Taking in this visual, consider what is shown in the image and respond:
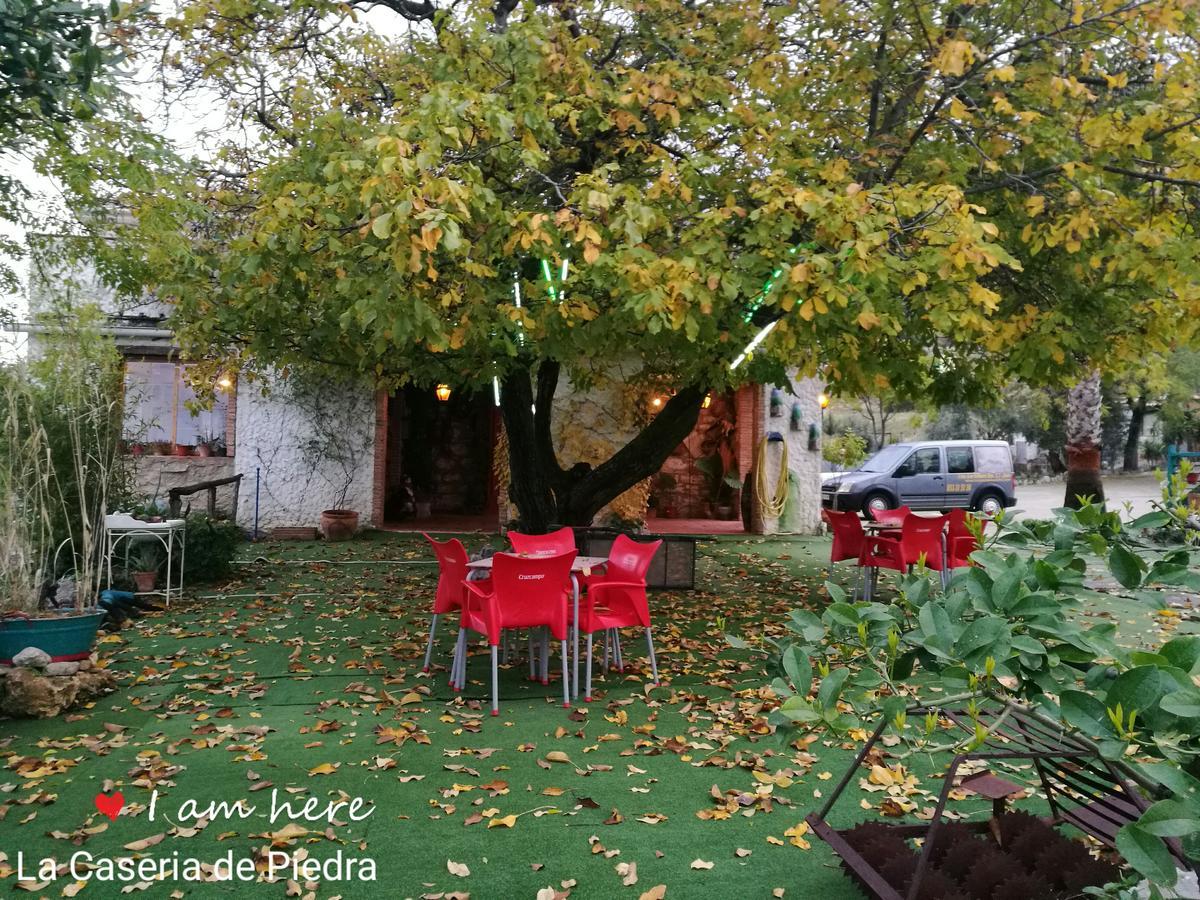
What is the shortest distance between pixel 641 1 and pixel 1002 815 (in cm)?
554

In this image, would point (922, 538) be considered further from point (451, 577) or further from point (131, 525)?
point (131, 525)

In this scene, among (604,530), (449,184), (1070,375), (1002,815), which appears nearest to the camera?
(1002,815)

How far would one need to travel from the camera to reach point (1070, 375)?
6551mm

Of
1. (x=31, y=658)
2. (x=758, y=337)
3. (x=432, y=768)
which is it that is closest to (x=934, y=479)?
(x=758, y=337)

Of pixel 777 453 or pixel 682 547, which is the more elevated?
pixel 777 453

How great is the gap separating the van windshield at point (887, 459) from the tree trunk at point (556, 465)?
1106cm

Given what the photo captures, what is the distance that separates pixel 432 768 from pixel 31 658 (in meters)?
2.66

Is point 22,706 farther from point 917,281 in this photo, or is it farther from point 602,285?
point 917,281

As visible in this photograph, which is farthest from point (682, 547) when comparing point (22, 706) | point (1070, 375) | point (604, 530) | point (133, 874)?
point (133, 874)

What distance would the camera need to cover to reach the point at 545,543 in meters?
6.20

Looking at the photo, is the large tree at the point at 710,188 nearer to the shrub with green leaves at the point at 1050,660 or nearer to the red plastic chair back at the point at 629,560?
the red plastic chair back at the point at 629,560

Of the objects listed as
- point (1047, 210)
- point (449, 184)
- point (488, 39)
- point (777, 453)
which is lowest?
point (777, 453)

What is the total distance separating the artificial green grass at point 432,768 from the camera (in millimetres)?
2994

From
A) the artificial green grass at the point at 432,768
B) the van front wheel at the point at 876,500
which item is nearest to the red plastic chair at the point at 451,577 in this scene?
the artificial green grass at the point at 432,768
